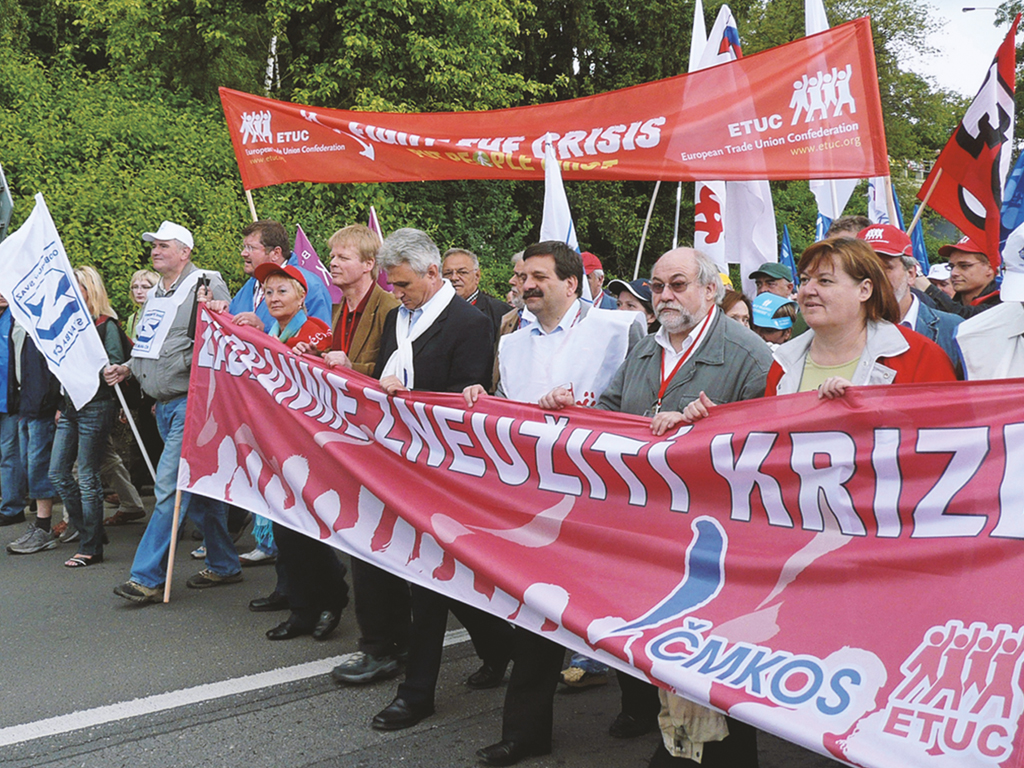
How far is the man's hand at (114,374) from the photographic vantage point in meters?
6.72

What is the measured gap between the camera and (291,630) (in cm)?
538

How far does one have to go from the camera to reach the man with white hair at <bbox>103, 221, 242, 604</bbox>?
593 centimetres

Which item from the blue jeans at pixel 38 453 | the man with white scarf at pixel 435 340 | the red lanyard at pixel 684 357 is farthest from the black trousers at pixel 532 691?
the blue jeans at pixel 38 453

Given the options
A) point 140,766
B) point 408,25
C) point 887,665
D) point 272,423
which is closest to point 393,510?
point 272,423

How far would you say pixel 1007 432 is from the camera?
2865mm

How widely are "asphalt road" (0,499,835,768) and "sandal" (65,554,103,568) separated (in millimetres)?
731

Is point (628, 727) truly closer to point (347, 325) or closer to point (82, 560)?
point (347, 325)

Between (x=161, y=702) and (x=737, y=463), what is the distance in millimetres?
2747

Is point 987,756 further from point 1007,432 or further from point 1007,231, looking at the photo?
point 1007,231

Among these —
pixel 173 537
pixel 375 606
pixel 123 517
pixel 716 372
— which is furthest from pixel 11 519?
pixel 716 372

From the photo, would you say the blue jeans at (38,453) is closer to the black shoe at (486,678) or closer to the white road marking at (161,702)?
the white road marking at (161,702)

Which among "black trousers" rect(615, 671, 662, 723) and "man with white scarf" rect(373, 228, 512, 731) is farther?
"man with white scarf" rect(373, 228, 512, 731)

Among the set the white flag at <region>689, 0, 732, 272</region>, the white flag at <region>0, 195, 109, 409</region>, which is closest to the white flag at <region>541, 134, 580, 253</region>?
the white flag at <region>689, 0, 732, 272</region>

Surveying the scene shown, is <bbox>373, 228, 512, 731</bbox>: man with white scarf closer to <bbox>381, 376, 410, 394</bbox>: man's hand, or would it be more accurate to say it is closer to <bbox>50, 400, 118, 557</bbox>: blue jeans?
<bbox>381, 376, 410, 394</bbox>: man's hand
